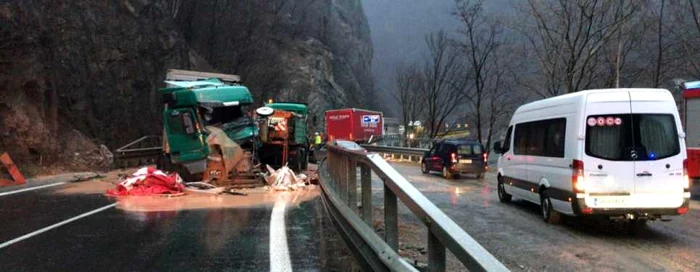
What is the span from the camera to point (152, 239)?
8.47 meters

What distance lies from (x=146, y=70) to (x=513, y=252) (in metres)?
30.5

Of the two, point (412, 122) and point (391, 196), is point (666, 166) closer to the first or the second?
point (391, 196)

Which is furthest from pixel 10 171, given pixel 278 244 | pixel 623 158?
pixel 623 158

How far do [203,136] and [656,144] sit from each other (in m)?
11.2

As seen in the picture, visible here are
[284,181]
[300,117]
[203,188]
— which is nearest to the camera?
[203,188]

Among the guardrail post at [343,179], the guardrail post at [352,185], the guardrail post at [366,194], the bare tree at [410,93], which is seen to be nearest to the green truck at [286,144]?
the guardrail post at [343,179]

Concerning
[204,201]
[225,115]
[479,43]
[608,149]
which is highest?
[479,43]

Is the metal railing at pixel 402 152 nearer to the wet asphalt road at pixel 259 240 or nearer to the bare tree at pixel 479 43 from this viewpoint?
the bare tree at pixel 479 43

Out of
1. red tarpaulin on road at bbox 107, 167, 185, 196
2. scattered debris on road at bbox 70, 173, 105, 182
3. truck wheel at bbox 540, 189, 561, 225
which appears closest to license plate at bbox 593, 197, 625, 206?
truck wheel at bbox 540, 189, 561, 225

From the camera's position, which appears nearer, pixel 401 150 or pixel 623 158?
pixel 623 158

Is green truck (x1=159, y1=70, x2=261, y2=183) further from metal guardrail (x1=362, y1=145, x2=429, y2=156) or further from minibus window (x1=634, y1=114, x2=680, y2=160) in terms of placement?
metal guardrail (x1=362, y1=145, x2=429, y2=156)

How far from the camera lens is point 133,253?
24.5 feet

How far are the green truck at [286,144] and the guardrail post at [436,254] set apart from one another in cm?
1730

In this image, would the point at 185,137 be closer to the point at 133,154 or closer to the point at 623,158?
the point at 133,154
